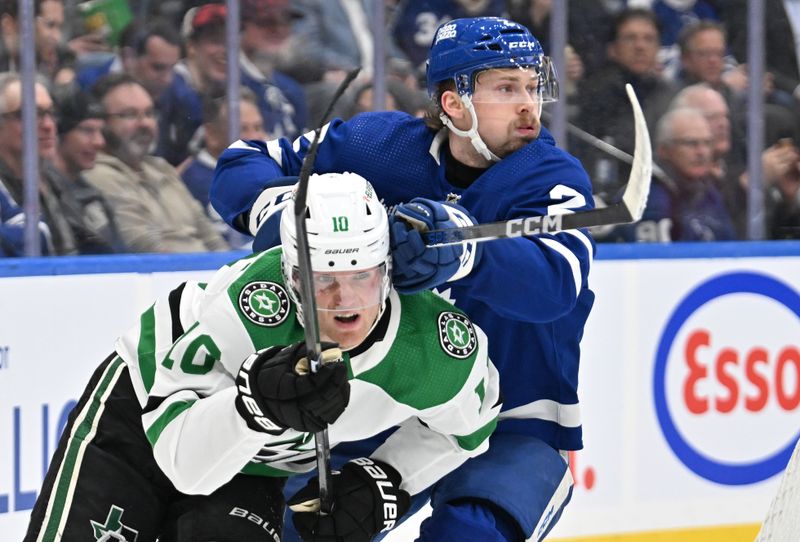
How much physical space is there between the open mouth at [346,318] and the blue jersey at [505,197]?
0.82 feet

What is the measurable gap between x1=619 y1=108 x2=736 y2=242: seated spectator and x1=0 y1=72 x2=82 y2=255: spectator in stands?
166 cm

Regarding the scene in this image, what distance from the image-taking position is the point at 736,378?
3.85 m

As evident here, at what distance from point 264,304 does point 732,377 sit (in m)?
2.15

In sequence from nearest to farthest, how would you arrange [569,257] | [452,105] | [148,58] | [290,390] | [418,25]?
[290,390], [569,257], [452,105], [148,58], [418,25]

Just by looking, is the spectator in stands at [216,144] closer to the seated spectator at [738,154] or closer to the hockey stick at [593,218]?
the seated spectator at [738,154]

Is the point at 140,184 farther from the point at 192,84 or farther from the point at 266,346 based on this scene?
the point at 266,346

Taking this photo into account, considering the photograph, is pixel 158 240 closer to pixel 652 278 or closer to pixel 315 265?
pixel 652 278

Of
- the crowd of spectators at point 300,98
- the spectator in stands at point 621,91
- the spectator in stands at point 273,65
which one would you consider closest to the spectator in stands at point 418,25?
the crowd of spectators at point 300,98

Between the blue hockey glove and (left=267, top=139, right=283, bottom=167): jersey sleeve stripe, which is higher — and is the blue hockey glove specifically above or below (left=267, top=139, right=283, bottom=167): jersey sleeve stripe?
below

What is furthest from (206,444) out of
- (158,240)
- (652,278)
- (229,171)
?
(652,278)

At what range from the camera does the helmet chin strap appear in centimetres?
230

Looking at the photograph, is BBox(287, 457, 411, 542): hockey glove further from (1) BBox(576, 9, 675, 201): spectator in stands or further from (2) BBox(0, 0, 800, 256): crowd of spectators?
(1) BBox(576, 9, 675, 201): spectator in stands

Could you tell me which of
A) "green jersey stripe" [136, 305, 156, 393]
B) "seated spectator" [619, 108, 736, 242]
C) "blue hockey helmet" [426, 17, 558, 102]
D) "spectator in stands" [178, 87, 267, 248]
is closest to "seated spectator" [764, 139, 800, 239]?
"seated spectator" [619, 108, 736, 242]

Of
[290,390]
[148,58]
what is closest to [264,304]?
[290,390]
